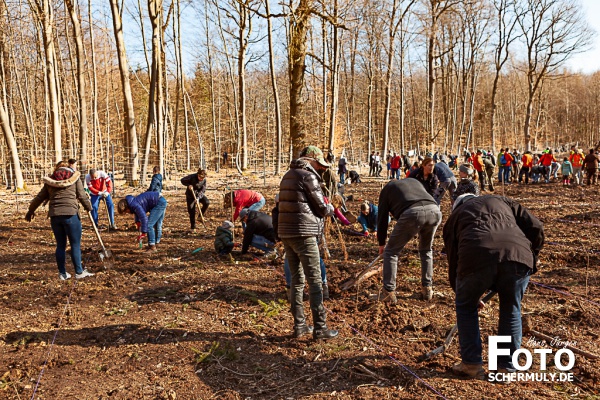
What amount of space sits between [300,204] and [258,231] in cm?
330

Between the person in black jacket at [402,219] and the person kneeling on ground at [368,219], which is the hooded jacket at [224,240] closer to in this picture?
the person kneeling on ground at [368,219]

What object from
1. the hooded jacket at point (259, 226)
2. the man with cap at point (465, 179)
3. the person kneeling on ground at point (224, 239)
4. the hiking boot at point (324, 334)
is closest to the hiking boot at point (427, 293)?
the man with cap at point (465, 179)

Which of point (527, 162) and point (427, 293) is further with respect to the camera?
point (527, 162)

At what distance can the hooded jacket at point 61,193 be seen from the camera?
6.28m

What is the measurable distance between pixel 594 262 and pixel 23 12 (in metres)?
26.0

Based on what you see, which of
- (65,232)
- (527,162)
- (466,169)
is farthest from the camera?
(527,162)

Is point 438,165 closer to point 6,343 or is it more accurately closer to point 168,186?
point 6,343

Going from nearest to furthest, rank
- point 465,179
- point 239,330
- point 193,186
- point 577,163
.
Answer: point 239,330, point 465,179, point 193,186, point 577,163

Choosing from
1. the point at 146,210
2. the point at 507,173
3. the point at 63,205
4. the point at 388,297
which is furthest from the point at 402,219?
the point at 507,173

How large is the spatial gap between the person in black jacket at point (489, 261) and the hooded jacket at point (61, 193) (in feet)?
17.4

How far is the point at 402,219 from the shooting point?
4.83 m

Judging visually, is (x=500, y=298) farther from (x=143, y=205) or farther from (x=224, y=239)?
(x=143, y=205)

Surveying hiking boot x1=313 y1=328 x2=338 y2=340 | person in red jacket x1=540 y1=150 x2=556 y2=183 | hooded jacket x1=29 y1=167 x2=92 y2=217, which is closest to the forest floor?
hiking boot x1=313 y1=328 x2=338 y2=340

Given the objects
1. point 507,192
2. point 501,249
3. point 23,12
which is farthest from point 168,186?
point 501,249
